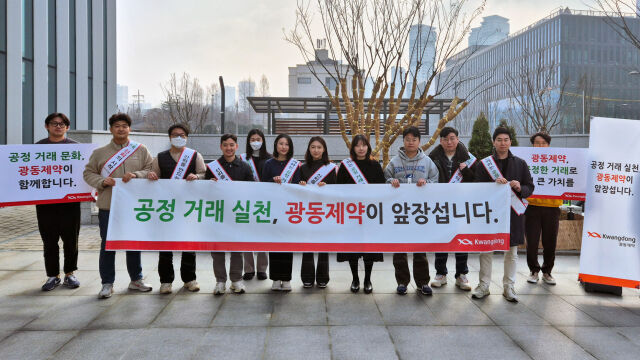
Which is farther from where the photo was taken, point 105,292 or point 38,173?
point 38,173

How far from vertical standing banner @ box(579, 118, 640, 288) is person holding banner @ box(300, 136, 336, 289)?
2714 millimetres

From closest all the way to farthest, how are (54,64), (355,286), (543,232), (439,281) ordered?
1. (355,286)
2. (439,281)
3. (543,232)
4. (54,64)

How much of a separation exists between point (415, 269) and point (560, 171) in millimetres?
2717

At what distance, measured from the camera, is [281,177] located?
5008 millimetres

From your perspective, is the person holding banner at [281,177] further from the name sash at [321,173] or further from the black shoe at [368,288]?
the black shoe at [368,288]

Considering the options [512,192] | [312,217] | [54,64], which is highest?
Answer: [54,64]

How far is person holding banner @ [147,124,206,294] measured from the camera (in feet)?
15.9

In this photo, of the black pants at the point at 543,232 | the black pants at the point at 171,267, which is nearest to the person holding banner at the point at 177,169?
the black pants at the point at 171,267

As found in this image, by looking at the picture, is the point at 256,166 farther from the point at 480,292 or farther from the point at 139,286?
the point at 480,292

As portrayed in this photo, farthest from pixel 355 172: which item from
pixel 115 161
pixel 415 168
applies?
pixel 115 161

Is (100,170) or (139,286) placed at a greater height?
(100,170)

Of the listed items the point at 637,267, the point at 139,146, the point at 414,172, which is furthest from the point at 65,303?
the point at 637,267

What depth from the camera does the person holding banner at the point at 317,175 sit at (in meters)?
4.97

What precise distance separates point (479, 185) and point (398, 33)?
3.81 m
